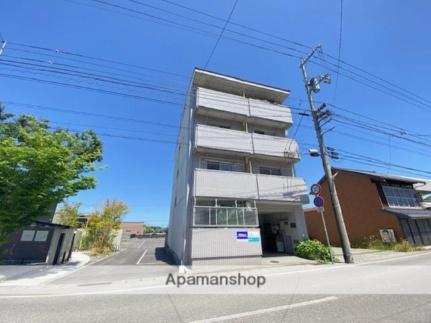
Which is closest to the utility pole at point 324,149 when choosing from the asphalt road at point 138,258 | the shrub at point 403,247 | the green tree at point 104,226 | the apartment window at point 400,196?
the shrub at point 403,247

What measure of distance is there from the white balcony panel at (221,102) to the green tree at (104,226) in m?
15.5

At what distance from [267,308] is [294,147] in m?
14.3

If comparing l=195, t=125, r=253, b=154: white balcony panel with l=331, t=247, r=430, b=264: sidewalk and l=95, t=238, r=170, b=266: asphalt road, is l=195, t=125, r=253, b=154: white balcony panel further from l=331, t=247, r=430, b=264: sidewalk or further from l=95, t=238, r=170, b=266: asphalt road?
l=331, t=247, r=430, b=264: sidewalk

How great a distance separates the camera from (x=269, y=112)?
1781cm

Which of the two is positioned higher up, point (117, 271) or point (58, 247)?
point (58, 247)

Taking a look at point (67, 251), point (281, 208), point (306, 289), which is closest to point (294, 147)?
point (281, 208)

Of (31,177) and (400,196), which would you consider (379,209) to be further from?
(31,177)

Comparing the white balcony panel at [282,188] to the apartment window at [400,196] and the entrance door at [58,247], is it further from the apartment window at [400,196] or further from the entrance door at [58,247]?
the entrance door at [58,247]

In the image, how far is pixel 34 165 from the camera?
954cm

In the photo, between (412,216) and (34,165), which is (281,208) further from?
(34,165)

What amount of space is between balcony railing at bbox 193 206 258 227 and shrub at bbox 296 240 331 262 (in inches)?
130

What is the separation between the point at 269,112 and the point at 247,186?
22.9 feet

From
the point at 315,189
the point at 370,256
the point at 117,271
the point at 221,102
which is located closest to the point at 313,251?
the point at 315,189

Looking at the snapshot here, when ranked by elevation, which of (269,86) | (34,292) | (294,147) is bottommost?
(34,292)
